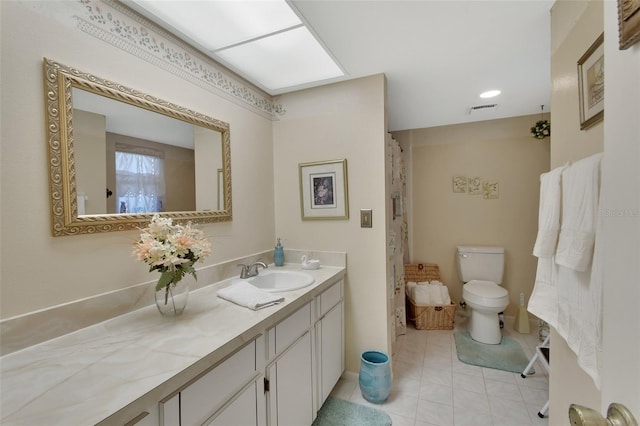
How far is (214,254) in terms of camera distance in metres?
1.65

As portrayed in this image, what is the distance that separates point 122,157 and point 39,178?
0.32 meters

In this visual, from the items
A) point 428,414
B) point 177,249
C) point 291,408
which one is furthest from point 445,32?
point 428,414

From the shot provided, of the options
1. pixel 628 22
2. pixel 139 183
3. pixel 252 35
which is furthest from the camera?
pixel 252 35

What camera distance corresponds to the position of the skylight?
48.6 inches

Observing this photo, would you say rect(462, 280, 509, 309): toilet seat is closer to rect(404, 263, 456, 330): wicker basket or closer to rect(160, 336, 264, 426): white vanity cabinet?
rect(404, 263, 456, 330): wicker basket

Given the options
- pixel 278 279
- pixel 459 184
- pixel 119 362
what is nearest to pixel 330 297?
pixel 278 279

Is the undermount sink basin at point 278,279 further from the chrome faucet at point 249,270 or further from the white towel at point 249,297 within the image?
the white towel at point 249,297

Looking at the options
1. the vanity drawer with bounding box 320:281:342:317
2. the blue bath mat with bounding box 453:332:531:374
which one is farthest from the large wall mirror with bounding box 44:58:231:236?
the blue bath mat with bounding box 453:332:531:374

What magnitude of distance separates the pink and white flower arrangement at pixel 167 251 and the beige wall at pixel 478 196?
2.81 m

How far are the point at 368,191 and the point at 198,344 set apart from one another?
1439mm

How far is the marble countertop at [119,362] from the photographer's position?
2.05 ft

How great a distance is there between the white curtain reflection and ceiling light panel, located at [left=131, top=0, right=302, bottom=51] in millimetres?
694

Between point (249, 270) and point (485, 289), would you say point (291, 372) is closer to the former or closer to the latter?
point (249, 270)

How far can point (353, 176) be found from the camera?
1.98 meters
